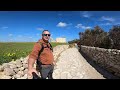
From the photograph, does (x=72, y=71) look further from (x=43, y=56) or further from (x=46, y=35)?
(x=46, y=35)

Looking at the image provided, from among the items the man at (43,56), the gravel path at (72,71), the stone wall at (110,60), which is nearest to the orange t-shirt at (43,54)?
the man at (43,56)

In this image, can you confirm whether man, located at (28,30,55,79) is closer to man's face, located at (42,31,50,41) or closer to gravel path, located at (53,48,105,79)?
man's face, located at (42,31,50,41)

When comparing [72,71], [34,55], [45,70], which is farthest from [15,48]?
[34,55]

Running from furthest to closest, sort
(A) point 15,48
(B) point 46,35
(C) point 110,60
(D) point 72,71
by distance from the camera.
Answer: (C) point 110,60
(A) point 15,48
(D) point 72,71
(B) point 46,35

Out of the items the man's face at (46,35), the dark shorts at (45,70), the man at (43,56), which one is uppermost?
the man's face at (46,35)

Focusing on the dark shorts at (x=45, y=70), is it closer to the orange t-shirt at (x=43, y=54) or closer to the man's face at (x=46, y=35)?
the orange t-shirt at (x=43, y=54)

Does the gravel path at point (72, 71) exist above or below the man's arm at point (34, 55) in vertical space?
below

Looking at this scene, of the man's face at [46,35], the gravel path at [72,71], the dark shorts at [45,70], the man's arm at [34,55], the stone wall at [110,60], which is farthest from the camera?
the stone wall at [110,60]

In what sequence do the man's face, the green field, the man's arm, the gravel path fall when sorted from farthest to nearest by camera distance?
the green field, the gravel path, the man's face, the man's arm

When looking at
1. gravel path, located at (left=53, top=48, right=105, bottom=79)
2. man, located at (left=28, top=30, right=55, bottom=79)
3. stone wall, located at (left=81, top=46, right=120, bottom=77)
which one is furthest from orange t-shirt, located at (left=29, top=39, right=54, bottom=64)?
stone wall, located at (left=81, top=46, right=120, bottom=77)

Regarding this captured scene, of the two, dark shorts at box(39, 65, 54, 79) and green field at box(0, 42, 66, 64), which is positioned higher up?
green field at box(0, 42, 66, 64)

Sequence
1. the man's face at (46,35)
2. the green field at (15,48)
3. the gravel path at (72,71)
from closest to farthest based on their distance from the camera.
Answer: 1. the man's face at (46,35)
2. the gravel path at (72,71)
3. the green field at (15,48)
